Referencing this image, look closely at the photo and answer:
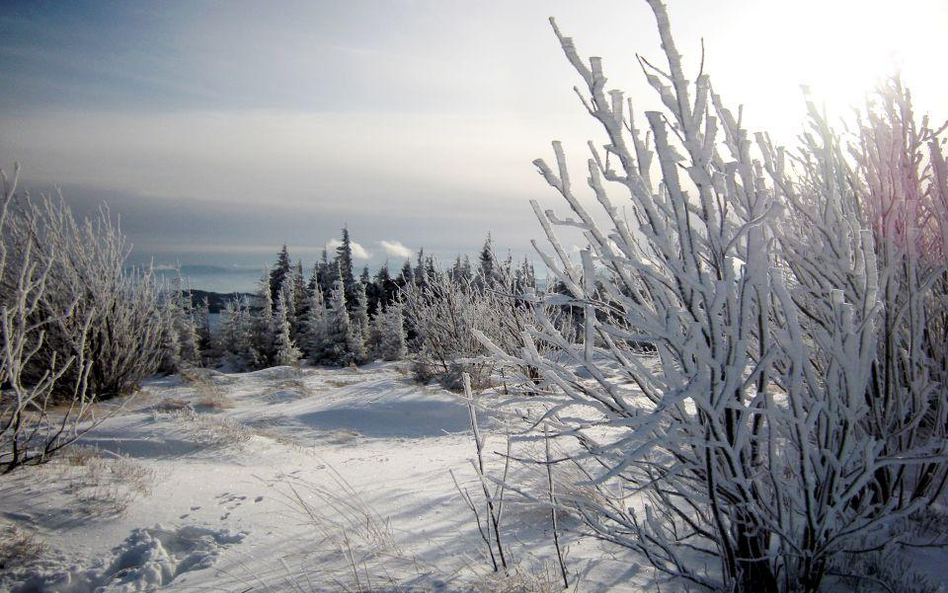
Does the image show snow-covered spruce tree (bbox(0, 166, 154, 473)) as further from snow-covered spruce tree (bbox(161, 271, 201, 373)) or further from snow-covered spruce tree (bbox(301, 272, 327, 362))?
snow-covered spruce tree (bbox(301, 272, 327, 362))

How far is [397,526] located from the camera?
2.87 meters

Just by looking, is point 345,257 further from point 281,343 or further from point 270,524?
point 270,524

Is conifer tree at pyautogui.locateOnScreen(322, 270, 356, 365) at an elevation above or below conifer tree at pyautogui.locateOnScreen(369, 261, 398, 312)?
below

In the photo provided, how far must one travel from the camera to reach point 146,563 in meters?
2.49

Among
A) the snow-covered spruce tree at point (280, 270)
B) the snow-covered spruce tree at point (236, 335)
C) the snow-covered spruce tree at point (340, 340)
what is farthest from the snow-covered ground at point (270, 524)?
the snow-covered spruce tree at point (280, 270)

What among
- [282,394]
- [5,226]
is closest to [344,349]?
[282,394]

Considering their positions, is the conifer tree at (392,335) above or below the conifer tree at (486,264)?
below

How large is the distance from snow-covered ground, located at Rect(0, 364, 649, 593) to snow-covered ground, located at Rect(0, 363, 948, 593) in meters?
0.01

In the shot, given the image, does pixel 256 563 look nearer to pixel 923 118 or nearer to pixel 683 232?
pixel 683 232

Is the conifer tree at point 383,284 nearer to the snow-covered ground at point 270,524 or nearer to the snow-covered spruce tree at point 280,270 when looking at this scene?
the snow-covered spruce tree at point 280,270

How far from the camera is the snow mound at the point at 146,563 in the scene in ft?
7.74

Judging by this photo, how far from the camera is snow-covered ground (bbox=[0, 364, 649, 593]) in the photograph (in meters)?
2.30

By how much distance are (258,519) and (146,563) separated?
622mm

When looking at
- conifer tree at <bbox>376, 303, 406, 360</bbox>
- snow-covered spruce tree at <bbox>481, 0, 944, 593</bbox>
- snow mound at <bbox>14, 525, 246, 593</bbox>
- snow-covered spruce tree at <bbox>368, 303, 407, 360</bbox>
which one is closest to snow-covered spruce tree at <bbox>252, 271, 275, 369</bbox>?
snow-covered spruce tree at <bbox>368, 303, 407, 360</bbox>
